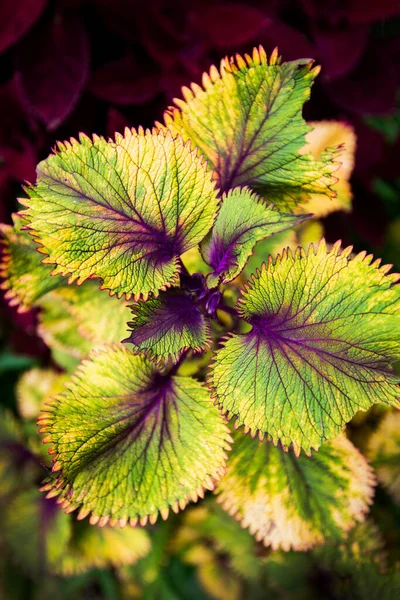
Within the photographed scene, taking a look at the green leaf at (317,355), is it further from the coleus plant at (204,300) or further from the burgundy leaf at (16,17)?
the burgundy leaf at (16,17)

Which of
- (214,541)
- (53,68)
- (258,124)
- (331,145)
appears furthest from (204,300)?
(214,541)

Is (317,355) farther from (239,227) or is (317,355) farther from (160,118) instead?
(160,118)

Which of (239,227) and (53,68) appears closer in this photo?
(239,227)

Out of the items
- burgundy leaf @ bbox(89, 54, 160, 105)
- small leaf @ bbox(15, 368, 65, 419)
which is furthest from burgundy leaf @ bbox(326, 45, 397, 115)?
small leaf @ bbox(15, 368, 65, 419)

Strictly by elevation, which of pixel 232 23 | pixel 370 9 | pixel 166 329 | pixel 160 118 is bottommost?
pixel 166 329

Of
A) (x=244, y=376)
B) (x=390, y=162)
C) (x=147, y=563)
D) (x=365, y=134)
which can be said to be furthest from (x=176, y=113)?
(x=147, y=563)

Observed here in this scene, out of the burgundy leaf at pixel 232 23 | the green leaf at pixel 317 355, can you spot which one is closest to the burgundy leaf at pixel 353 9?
the burgundy leaf at pixel 232 23
